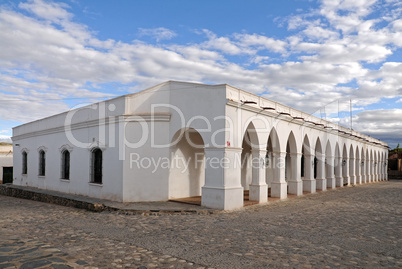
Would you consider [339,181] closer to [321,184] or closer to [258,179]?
[321,184]

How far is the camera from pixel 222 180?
11336 mm

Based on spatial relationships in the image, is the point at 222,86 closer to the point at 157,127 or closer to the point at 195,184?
the point at 157,127

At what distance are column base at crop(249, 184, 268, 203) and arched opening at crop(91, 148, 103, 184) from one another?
20.4ft

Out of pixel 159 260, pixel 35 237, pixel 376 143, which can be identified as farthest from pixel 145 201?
pixel 376 143

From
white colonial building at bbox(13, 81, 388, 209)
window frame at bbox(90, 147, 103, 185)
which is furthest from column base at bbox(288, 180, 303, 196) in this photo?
window frame at bbox(90, 147, 103, 185)

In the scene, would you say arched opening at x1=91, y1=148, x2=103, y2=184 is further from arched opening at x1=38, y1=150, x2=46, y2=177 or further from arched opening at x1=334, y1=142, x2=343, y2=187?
arched opening at x1=334, y1=142, x2=343, y2=187

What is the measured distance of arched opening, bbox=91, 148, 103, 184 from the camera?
1430 centimetres

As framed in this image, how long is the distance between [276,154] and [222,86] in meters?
5.04

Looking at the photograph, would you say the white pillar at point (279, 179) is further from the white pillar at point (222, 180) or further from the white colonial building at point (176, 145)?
the white pillar at point (222, 180)

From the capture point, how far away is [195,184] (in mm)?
14266

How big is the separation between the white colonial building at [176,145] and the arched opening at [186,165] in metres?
0.04

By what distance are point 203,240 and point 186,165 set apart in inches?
265

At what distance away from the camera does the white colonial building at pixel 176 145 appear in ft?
38.2

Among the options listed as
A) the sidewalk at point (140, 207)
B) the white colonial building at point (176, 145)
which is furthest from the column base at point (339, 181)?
the sidewalk at point (140, 207)
